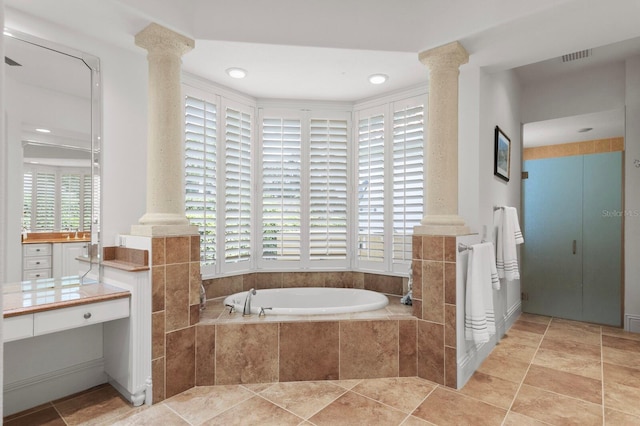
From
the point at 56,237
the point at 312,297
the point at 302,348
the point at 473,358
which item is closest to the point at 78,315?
the point at 56,237

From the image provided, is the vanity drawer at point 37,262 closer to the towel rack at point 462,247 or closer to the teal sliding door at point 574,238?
the towel rack at point 462,247

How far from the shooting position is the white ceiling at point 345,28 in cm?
219

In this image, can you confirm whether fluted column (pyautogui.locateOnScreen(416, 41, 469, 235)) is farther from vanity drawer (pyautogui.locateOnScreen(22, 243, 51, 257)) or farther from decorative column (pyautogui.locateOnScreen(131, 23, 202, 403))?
vanity drawer (pyautogui.locateOnScreen(22, 243, 51, 257))

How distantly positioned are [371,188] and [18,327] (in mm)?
2783

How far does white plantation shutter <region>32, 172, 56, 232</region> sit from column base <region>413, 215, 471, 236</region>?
2.44 m

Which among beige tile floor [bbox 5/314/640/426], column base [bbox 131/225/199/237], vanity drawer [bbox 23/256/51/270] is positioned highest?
column base [bbox 131/225/199/237]

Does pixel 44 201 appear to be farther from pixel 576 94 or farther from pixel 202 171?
pixel 576 94

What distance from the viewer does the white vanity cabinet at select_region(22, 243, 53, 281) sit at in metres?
2.17

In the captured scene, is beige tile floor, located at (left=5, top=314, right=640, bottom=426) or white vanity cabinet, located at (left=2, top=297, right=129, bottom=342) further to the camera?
beige tile floor, located at (left=5, top=314, right=640, bottom=426)

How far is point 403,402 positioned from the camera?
7.50 ft

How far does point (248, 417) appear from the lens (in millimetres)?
2119

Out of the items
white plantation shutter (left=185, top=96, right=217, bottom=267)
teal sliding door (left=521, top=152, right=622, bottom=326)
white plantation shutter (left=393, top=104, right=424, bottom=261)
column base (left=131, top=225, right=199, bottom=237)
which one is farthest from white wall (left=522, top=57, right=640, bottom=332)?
column base (left=131, top=225, right=199, bottom=237)

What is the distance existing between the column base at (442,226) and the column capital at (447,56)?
1.11 meters

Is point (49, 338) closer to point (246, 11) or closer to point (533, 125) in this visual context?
point (246, 11)
